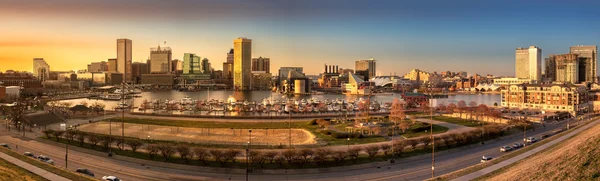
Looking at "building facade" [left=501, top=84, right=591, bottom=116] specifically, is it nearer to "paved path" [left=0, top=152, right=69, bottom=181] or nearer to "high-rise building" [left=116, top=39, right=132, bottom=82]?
"paved path" [left=0, top=152, right=69, bottom=181]

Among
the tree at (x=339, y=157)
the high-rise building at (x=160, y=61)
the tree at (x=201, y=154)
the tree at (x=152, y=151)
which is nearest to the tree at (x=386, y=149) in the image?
the tree at (x=339, y=157)

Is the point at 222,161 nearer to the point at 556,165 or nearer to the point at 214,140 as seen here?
the point at 214,140

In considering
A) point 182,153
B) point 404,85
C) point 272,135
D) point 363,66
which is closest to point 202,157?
point 182,153

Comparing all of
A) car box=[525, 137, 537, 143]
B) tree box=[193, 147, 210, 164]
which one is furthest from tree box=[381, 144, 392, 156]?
car box=[525, 137, 537, 143]

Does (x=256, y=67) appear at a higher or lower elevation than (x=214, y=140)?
higher

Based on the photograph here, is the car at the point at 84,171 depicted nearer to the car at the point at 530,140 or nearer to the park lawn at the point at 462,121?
the car at the point at 530,140
